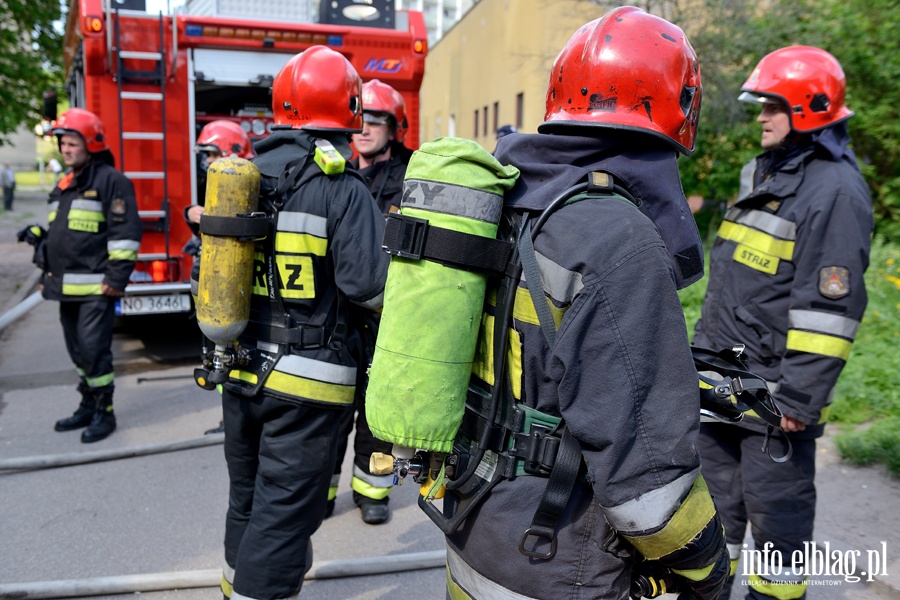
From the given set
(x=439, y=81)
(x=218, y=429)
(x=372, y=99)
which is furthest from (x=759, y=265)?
(x=439, y=81)

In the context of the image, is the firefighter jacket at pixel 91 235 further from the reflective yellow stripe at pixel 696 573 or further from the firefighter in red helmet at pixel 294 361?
the reflective yellow stripe at pixel 696 573

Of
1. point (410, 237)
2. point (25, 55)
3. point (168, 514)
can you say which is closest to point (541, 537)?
point (410, 237)

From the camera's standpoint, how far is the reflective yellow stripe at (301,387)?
2635 millimetres

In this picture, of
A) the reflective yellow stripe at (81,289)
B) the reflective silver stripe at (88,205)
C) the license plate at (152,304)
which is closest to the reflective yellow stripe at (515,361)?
the reflective yellow stripe at (81,289)

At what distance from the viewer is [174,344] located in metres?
8.20

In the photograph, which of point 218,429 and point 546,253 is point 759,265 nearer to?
point 546,253

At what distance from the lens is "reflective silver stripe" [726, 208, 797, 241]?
110 inches

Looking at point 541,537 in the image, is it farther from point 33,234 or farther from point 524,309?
point 33,234

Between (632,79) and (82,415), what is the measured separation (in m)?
5.13

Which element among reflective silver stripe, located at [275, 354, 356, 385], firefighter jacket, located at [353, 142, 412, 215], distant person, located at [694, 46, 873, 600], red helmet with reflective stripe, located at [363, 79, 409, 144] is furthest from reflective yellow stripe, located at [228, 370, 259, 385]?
red helmet with reflective stripe, located at [363, 79, 409, 144]

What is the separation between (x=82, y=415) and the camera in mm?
5414

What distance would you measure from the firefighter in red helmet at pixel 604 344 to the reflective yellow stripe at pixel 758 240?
135cm

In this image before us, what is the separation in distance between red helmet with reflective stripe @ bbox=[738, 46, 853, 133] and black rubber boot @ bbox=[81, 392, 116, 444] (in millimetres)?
4607

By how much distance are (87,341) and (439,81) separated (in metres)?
30.7
